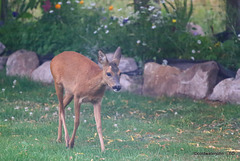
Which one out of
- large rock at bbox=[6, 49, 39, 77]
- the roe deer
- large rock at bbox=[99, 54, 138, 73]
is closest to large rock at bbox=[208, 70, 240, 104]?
large rock at bbox=[99, 54, 138, 73]

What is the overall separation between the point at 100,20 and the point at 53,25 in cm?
120

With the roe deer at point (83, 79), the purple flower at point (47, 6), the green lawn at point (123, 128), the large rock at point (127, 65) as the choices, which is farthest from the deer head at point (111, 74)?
the purple flower at point (47, 6)

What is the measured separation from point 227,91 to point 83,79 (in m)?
3.79

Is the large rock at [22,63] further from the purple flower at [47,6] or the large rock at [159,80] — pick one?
the large rock at [159,80]

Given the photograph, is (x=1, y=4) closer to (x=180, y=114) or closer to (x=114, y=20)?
(x=114, y=20)

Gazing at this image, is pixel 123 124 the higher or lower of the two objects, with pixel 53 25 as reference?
lower

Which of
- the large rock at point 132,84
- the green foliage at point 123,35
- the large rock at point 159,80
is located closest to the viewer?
the large rock at point 159,80

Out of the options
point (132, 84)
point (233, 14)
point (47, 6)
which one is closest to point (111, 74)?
point (132, 84)

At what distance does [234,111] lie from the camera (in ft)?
26.3

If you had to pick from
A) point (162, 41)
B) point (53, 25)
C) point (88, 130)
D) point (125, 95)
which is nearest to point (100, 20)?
point (53, 25)

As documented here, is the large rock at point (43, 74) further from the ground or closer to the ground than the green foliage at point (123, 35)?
closer to the ground

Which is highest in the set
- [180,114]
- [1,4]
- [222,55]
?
[1,4]

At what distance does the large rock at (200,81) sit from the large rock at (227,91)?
0.67 feet

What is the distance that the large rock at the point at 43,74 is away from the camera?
33.9 feet
